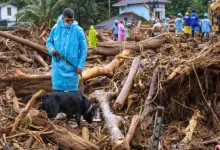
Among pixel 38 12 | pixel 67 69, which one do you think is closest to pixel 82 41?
pixel 67 69

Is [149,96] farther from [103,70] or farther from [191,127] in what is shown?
[103,70]

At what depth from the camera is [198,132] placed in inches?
239

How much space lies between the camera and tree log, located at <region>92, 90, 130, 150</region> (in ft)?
16.1

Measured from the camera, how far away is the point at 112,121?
569 cm

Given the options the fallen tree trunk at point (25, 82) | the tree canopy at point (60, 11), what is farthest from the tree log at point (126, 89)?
the tree canopy at point (60, 11)

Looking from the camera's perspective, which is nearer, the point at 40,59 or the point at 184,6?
the point at 40,59

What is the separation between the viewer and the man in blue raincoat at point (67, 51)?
20.1 ft

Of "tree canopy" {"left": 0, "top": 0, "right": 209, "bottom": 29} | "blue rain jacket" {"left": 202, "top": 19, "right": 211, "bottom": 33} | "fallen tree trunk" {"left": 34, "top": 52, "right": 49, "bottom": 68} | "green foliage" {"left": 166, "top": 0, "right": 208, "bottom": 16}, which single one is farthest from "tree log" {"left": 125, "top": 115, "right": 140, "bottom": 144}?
"green foliage" {"left": 166, "top": 0, "right": 208, "bottom": 16}

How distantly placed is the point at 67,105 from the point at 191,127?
1.57 m

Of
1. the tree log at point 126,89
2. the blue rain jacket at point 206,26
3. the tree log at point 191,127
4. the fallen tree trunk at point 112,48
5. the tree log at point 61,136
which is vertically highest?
the blue rain jacket at point 206,26

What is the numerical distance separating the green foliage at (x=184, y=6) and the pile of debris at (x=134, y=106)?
40388mm

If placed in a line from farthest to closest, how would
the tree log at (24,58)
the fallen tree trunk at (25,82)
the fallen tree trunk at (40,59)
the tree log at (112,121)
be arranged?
the tree log at (24,58) < the fallen tree trunk at (40,59) < the fallen tree trunk at (25,82) < the tree log at (112,121)

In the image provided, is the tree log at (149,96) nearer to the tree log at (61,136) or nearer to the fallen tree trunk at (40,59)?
the tree log at (61,136)

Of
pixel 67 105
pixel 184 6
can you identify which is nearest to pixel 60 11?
pixel 184 6
